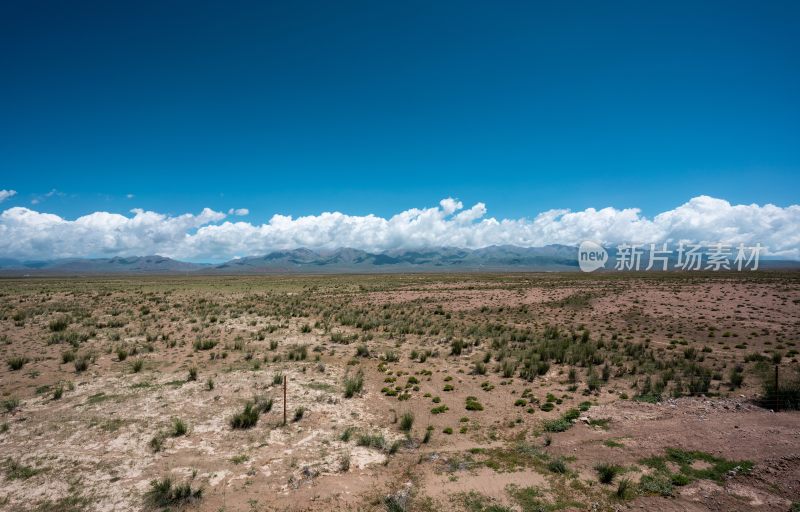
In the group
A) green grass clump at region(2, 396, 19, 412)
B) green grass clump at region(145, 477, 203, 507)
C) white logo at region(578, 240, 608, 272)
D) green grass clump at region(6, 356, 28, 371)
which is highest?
white logo at region(578, 240, 608, 272)

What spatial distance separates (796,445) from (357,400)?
11.6 m

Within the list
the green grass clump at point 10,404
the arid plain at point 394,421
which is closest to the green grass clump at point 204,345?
the arid plain at point 394,421

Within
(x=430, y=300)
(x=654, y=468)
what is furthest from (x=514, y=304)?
(x=654, y=468)

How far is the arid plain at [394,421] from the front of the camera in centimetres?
779

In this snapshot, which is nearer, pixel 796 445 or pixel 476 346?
pixel 796 445

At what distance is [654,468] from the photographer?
834 centimetres

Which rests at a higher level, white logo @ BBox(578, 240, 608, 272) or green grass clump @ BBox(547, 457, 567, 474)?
white logo @ BBox(578, 240, 608, 272)

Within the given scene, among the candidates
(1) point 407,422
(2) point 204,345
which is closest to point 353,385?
(1) point 407,422

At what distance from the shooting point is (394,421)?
11781mm

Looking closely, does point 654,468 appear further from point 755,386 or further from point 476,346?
point 476,346

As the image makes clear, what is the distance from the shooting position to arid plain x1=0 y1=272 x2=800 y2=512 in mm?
7793

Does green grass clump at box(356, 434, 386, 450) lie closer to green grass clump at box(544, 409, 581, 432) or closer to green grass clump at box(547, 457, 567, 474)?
green grass clump at box(547, 457, 567, 474)

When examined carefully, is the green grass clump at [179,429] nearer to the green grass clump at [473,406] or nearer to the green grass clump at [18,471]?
the green grass clump at [18,471]

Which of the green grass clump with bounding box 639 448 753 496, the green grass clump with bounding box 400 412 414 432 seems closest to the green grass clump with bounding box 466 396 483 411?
the green grass clump with bounding box 400 412 414 432
